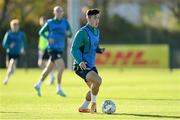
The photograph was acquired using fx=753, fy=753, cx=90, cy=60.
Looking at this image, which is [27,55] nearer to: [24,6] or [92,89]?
[24,6]

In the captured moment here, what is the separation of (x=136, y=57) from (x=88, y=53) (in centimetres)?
2586

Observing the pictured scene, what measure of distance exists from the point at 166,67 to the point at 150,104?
76.7 ft

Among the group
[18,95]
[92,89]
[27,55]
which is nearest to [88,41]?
[92,89]

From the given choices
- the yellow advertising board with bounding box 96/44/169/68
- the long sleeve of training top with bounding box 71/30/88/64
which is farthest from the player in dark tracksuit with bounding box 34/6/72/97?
the yellow advertising board with bounding box 96/44/169/68

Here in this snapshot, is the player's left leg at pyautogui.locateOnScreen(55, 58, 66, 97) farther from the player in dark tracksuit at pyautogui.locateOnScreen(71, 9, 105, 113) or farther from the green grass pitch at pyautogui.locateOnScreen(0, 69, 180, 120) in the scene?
the player in dark tracksuit at pyautogui.locateOnScreen(71, 9, 105, 113)

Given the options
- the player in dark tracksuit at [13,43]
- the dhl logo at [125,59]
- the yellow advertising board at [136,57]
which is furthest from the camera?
the dhl logo at [125,59]

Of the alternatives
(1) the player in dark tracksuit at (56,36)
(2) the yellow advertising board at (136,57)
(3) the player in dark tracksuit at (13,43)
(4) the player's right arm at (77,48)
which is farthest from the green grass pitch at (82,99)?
(2) the yellow advertising board at (136,57)

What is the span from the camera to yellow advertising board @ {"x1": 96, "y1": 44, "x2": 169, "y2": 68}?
40844 mm

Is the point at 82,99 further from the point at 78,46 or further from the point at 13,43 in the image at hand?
the point at 13,43

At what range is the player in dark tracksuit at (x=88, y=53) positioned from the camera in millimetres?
15180

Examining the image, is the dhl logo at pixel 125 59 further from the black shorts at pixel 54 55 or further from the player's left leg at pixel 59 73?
the player's left leg at pixel 59 73

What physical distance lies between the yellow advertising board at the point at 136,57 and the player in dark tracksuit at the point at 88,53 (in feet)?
83.2

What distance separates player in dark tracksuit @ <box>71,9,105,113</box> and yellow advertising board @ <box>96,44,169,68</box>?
2536cm

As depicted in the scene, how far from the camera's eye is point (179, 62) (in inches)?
1684
